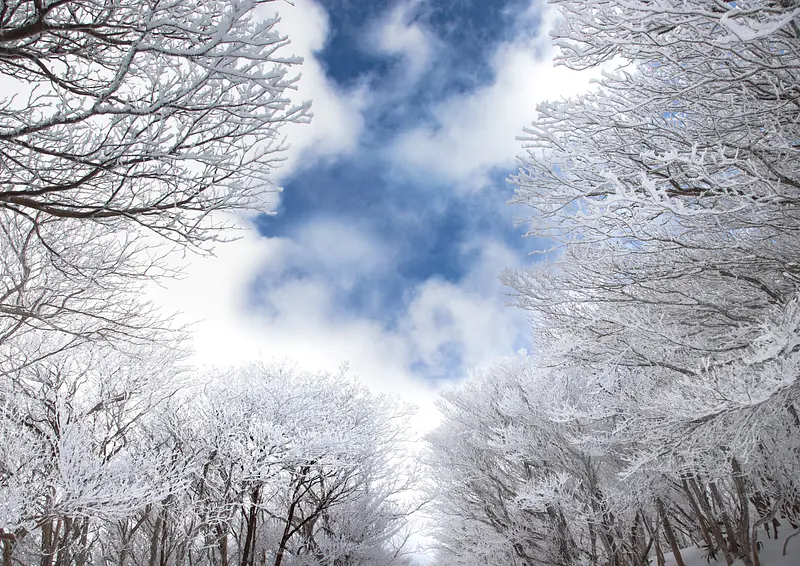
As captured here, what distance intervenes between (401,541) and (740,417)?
1345cm

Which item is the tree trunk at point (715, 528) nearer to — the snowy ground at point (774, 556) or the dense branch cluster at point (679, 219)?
the snowy ground at point (774, 556)

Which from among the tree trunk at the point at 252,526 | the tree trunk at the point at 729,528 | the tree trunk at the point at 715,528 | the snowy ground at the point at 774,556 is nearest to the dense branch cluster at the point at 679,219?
the tree trunk at the point at 729,528

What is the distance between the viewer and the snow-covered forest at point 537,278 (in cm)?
290

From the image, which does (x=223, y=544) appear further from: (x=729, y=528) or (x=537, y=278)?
(x=729, y=528)

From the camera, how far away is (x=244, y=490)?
9195 millimetres

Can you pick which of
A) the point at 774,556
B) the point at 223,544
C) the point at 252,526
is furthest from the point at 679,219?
the point at 223,544

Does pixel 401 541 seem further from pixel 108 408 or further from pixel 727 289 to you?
pixel 727 289

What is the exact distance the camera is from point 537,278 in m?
5.20

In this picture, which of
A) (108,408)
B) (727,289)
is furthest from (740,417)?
(108,408)

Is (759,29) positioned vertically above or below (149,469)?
above

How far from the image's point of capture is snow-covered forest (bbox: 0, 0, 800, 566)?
9.50ft

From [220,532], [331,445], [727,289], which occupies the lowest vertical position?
[220,532]

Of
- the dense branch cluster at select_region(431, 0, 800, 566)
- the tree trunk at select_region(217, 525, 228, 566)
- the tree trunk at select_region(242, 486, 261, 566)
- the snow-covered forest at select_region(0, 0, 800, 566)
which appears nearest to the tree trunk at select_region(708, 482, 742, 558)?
the snow-covered forest at select_region(0, 0, 800, 566)

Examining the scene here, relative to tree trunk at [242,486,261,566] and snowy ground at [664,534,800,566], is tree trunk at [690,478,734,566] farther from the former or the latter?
tree trunk at [242,486,261,566]
